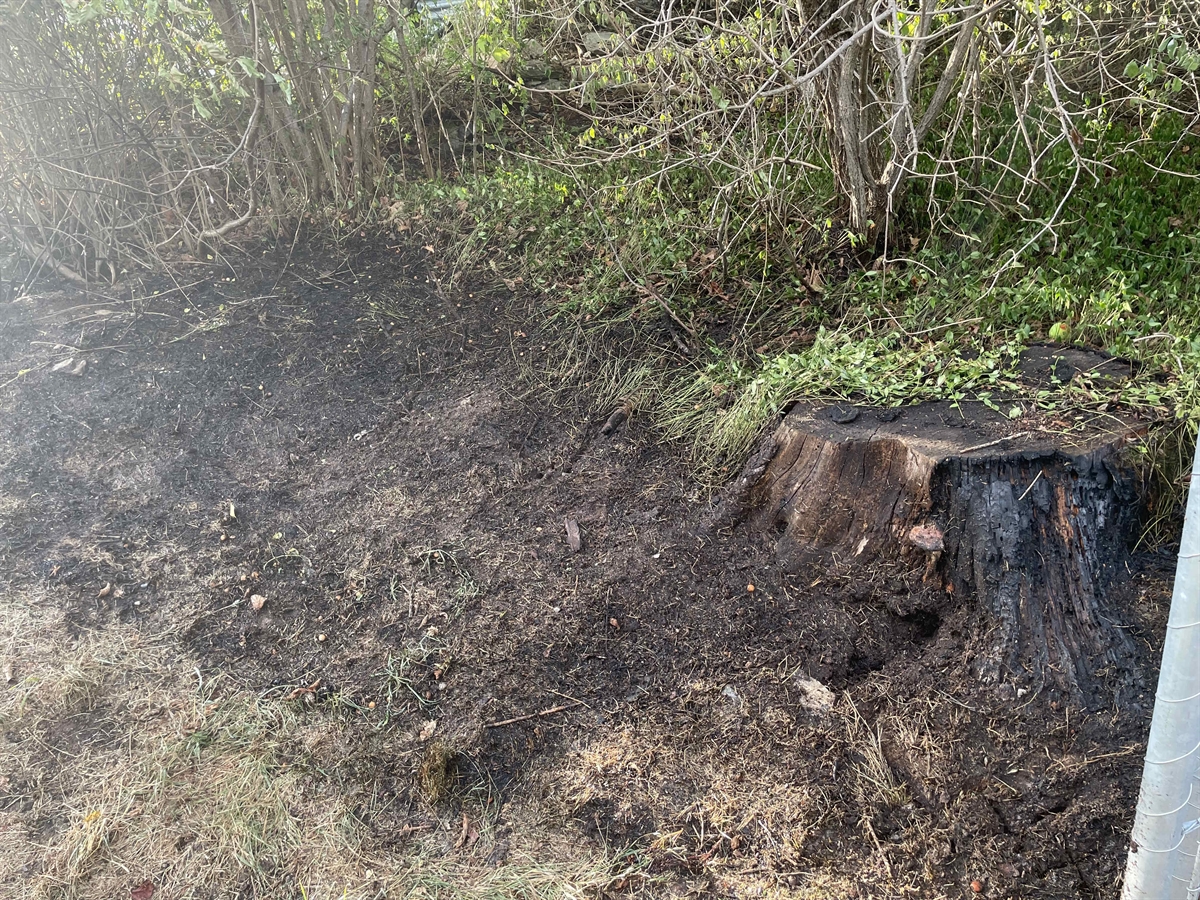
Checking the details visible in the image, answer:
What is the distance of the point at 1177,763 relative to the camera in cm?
124

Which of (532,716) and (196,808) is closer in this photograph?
(196,808)

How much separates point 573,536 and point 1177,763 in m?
2.03

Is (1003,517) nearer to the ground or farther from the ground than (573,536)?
farther from the ground

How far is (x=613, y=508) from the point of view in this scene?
10.2ft

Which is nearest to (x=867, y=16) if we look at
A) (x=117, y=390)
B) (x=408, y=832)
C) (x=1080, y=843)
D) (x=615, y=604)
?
(x=615, y=604)

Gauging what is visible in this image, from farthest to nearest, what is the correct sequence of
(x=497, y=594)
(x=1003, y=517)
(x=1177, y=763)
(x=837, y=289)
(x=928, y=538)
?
(x=837, y=289) < (x=497, y=594) < (x=928, y=538) < (x=1003, y=517) < (x=1177, y=763)

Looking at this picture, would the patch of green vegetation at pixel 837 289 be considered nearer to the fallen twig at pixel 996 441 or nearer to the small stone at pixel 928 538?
the fallen twig at pixel 996 441

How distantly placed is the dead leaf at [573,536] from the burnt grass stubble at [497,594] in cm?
3

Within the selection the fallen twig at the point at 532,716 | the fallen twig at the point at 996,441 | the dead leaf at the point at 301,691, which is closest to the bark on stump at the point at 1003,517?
the fallen twig at the point at 996,441

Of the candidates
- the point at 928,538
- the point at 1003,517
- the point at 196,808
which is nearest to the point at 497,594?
the point at 196,808

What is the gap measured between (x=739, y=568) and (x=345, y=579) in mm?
1472

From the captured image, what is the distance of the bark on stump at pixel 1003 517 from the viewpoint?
7.33 feet

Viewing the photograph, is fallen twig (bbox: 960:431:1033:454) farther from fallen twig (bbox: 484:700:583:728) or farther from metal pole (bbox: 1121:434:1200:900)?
fallen twig (bbox: 484:700:583:728)

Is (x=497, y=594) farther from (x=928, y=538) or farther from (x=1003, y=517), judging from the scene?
(x=1003, y=517)
